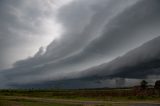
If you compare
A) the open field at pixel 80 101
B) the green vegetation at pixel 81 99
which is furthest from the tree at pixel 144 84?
the open field at pixel 80 101

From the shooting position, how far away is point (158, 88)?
16062 centimetres

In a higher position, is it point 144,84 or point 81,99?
point 144,84

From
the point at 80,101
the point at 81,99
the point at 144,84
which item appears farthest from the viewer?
the point at 144,84

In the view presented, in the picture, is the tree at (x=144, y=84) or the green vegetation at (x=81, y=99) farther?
the tree at (x=144, y=84)

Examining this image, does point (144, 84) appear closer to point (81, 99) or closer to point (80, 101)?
point (81, 99)

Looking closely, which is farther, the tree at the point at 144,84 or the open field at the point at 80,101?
the tree at the point at 144,84

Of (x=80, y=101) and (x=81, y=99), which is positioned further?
(x=81, y=99)

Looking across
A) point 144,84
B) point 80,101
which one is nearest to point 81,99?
point 80,101

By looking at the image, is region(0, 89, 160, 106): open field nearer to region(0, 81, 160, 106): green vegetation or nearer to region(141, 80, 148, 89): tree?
region(0, 81, 160, 106): green vegetation

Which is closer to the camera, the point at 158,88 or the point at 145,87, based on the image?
the point at 158,88

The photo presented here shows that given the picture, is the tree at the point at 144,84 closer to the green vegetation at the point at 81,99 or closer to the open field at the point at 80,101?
the green vegetation at the point at 81,99

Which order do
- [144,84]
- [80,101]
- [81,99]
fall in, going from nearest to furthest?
[80,101] < [81,99] < [144,84]

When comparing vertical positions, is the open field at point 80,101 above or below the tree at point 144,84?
below

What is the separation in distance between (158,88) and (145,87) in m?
13.1
